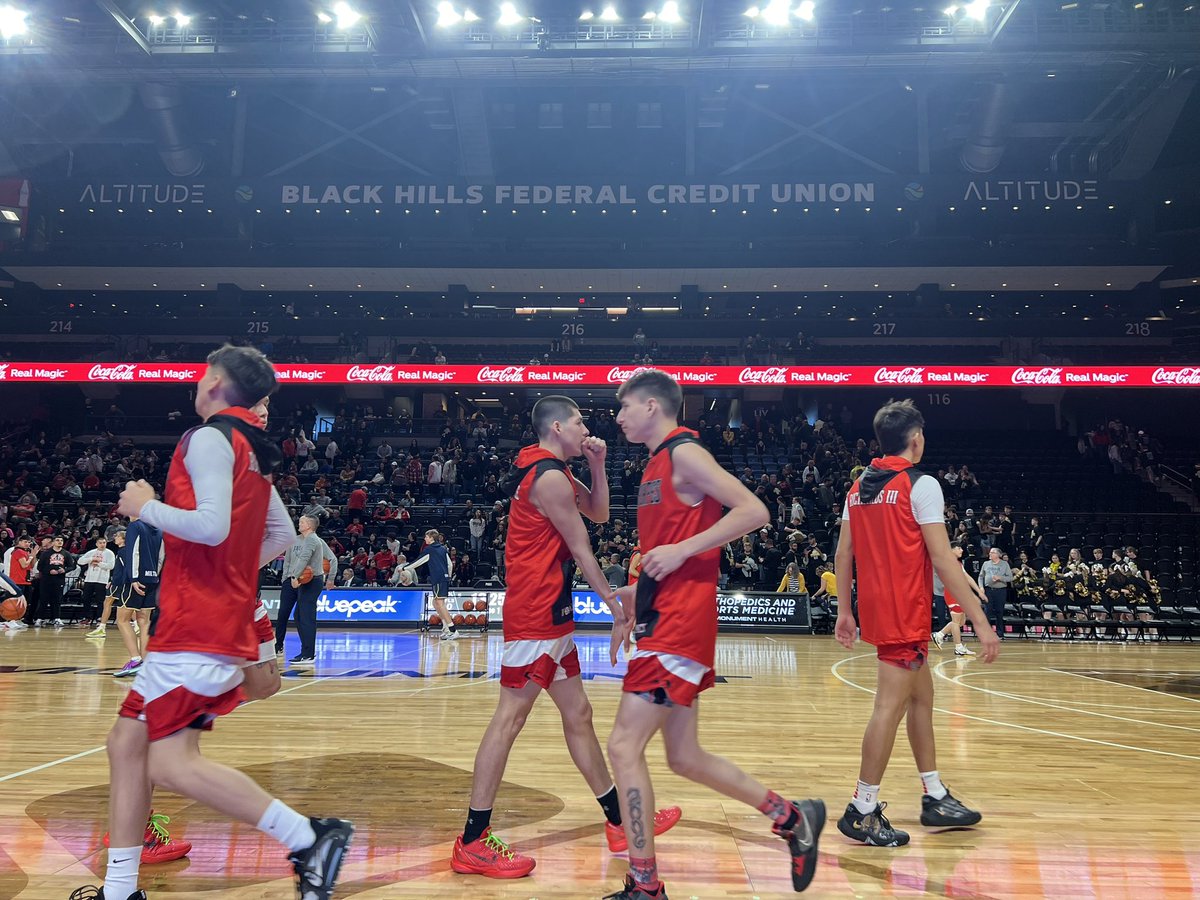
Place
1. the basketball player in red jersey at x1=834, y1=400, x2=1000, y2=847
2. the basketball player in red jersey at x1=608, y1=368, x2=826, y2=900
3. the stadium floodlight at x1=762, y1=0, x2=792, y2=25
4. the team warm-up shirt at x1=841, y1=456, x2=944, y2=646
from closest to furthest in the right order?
→ 1. the basketball player in red jersey at x1=608, y1=368, x2=826, y2=900
2. the basketball player in red jersey at x1=834, y1=400, x2=1000, y2=847
3. the team warm-up shirt at x1=841, y1=456, x2=944, y2=646
4. the stadium floodlight at x1=762, y1=0, x2=792, y2=25

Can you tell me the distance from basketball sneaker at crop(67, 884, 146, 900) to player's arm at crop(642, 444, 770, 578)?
1849 mm

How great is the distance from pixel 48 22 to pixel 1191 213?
3298 centimetres

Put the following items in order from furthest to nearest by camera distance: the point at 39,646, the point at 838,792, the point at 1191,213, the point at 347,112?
the point at 347,112, the point at 1191,213, the point at 39,646, the point at 838,792

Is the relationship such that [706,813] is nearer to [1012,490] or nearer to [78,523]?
[78,523]

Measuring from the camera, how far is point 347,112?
1122 inches

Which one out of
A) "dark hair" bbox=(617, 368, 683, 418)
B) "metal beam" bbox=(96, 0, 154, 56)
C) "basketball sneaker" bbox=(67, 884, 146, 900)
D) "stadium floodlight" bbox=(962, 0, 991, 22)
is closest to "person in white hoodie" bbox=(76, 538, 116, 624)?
"basketball sneaker" bbox=(67, 884, 146, 900)

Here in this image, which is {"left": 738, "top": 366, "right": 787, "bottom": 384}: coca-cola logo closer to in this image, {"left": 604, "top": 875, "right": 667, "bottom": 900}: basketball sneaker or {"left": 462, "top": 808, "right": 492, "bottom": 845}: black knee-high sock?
{"left": 462, "top": 808, "right": 492, "bottom": 845}: black knee-high sock

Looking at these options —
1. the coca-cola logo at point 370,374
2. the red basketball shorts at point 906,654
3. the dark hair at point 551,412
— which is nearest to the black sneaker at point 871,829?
the red basketball shorts at point 906,654

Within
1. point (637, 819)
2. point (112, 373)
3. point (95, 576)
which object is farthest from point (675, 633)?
point (112, 373)

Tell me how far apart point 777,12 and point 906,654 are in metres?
21.1

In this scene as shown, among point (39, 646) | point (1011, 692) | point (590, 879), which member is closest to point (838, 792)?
point (590, 879)

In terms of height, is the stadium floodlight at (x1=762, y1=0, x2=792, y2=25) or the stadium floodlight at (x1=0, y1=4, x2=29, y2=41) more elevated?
the stadium floodlight at (x1=762, y1=0, x2=792, y2=25)

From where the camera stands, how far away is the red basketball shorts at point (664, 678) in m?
2.80

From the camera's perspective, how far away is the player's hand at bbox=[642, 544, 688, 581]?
2.74 metres
